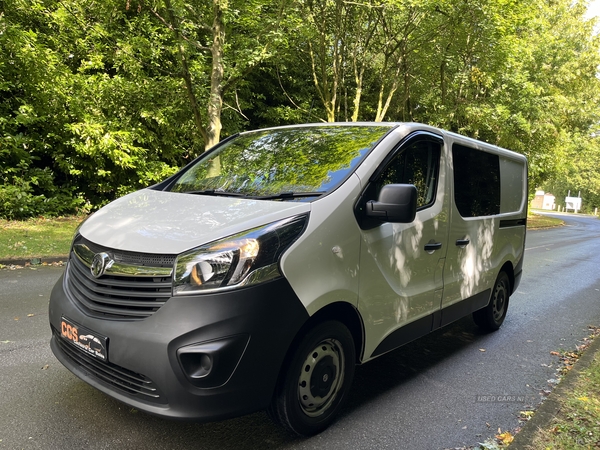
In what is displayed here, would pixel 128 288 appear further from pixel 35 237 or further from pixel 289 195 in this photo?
pixel 35 237

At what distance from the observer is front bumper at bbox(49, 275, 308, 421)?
7.25ft

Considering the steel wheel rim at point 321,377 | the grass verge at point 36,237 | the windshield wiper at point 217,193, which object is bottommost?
the grass verge at point 36,237

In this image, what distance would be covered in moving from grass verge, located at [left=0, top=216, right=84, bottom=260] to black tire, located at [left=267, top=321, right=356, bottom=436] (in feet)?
22.2

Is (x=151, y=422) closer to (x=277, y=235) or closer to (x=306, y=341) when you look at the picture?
(x=306, y=341)

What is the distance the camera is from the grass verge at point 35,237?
26.4 ft

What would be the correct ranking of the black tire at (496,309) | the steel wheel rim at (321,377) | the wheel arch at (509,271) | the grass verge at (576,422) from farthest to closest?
the wheel arch at (509,271), the black tire at (496,309), the grass verge at (576,422), the steel wheel rim at (321,377)

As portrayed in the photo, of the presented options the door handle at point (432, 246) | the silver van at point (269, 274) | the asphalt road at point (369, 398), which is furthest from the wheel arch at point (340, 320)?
the door handle at point (432, 246)

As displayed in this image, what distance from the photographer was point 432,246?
3602mm

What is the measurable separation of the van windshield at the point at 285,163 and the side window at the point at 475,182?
103cm

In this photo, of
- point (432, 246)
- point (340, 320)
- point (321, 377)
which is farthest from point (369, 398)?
A: point (432, 246)

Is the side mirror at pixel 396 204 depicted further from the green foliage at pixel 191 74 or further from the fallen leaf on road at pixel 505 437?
the green foliage at pixel 191 74

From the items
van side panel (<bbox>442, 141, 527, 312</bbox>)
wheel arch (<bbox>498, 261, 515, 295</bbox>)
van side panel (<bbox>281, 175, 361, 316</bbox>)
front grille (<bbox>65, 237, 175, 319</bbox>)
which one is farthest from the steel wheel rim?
wheel arch (<bbox>498, 261, 515, 295</bbox>)

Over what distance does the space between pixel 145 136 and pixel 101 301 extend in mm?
12239

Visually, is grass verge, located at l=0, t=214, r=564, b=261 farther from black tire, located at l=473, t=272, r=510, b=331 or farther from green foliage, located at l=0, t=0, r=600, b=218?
black tire, located at l=473, t=272, r=510, b=331
